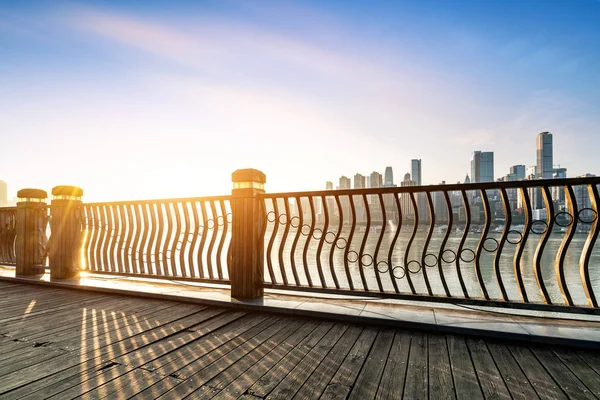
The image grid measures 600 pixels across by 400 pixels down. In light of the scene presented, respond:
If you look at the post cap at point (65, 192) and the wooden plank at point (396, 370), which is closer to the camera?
the wooden plank at point (396, 370)

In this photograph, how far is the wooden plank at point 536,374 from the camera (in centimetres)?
138

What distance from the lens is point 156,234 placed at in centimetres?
414

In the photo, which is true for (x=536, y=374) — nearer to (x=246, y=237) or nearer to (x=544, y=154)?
(x=246, y=237)

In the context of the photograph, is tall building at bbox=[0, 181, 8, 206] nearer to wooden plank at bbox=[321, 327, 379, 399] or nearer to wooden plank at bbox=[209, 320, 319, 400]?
wooden plank at bbox=[209, 320, 319, 400]

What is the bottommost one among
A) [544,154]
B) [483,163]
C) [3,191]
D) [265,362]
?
[265,362]

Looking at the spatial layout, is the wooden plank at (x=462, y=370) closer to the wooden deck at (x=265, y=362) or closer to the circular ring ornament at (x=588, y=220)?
the wooden deck at (x=265, y=362)

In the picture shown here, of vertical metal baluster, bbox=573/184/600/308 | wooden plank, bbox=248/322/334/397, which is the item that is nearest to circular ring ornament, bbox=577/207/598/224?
vertical metal baluster, bbox=573/184/600/308

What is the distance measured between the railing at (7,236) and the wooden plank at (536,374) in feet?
23.8

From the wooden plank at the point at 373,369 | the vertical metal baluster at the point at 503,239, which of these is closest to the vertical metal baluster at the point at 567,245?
the vertical metal baluster at the point at 503,239

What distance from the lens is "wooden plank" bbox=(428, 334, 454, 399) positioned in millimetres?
1394

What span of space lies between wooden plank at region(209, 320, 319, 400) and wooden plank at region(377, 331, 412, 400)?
25.4 inches

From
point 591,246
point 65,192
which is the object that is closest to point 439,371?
point 591,246

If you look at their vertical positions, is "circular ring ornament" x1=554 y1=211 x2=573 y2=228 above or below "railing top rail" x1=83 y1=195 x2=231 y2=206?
below

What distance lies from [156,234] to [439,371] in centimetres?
390
